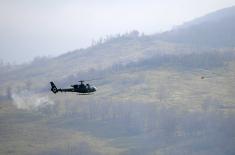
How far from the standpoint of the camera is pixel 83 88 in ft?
465
